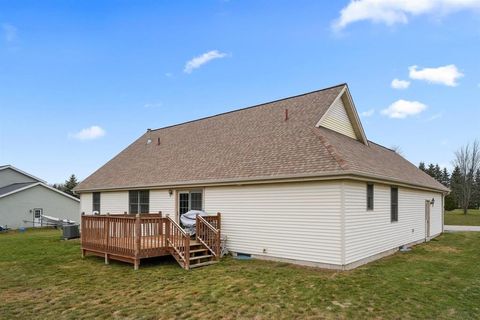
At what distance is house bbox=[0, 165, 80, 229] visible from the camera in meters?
26.4

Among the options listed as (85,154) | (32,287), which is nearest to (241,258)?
(32,287)

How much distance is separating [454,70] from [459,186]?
32.1 m

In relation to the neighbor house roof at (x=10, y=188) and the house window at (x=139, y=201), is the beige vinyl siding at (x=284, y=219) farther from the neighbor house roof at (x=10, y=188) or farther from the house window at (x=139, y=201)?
the neighbor house roof at (x=10, y=188)

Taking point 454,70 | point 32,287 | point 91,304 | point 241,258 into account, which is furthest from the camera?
point 454,70

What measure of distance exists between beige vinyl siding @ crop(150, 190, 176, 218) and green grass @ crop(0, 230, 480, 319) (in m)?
2.85

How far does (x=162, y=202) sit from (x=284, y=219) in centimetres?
567

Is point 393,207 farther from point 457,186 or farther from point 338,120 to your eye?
point 457,186

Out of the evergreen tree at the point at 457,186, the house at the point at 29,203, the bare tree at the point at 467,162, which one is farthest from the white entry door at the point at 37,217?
the evergreen tree at the point at 457,186

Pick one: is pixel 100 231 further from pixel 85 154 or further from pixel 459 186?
pixel 459 186

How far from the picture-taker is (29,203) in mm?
27625

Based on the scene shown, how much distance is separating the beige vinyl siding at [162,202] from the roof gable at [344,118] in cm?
623

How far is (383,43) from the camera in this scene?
47.5ft

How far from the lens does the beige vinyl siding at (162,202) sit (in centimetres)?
1317

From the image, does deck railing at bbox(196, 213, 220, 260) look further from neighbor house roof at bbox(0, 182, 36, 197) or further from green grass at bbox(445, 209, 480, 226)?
green grass at bbox(445, 209, 480, 226)
